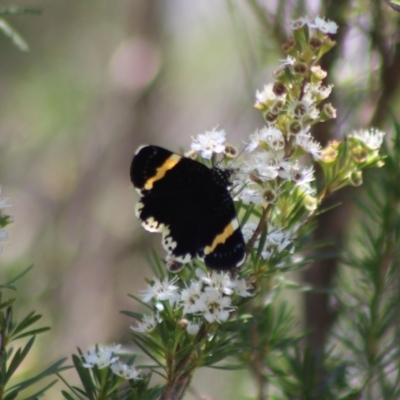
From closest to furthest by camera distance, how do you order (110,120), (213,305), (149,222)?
(213,305)
(149,222)
(110,120)

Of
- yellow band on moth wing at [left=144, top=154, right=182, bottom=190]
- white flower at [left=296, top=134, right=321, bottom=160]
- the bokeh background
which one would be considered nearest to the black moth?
yellow band on moth wing at [left=144, top=154, right=182, bottom=190]

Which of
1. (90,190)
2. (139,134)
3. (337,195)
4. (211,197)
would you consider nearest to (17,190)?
(90,190)

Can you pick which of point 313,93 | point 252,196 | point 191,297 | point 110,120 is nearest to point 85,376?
point 191,297

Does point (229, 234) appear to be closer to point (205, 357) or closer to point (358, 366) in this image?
point (205, 357)

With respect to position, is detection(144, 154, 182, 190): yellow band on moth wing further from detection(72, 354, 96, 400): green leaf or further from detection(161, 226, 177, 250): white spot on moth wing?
detection(72, 354, 96, 400): green leaf

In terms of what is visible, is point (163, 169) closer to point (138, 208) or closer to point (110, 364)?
point (138, 208)

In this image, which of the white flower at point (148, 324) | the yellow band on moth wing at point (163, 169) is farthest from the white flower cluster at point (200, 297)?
the yellow band on moth wing at point (163, 169)
